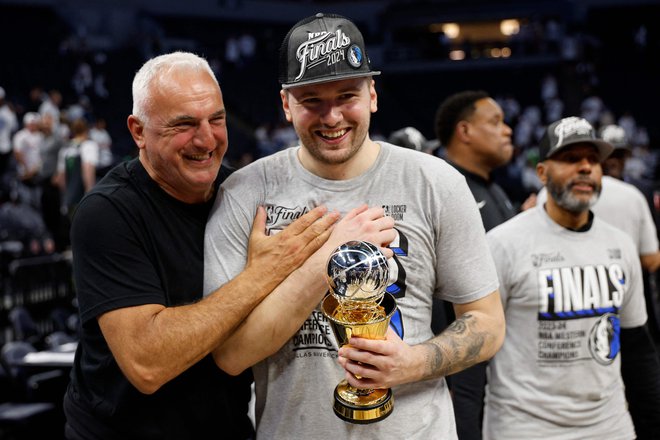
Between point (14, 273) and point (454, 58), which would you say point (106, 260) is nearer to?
point (14, 273)

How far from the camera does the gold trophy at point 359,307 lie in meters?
1.55

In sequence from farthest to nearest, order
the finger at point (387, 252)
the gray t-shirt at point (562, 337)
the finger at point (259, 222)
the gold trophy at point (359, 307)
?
1. the gray t-shirt at point (562, 337)
2. the finger at point (259, 222)
3. the finger at point (387, 252)
4. the gold trophy at point (359, 307)

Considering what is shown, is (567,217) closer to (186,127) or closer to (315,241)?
(315,241)

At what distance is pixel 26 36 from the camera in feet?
60.7

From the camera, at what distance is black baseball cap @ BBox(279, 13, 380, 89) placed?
5.87ft

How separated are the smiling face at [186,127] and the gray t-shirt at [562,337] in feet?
4.35

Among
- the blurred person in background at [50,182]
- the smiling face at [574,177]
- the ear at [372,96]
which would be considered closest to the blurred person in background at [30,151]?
the blurred person in background at [50,182]

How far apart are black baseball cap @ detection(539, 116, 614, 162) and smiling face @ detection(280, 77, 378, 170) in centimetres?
134

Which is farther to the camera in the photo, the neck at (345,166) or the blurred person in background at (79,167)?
the blurred person in background at (79,167)

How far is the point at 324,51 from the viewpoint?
1.80m

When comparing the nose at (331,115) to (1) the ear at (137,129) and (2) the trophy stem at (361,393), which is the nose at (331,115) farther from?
(1) the ear at (137,129)

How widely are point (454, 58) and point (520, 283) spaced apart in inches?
892

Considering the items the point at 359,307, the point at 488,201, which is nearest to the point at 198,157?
the point at 359,307

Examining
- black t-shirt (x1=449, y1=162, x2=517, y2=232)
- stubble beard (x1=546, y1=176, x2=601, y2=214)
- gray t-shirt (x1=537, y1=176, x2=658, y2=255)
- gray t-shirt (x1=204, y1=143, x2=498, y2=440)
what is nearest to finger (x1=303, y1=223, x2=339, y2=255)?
gray t-shirt (x1=204, y1=143, x2=498, y2=440)
